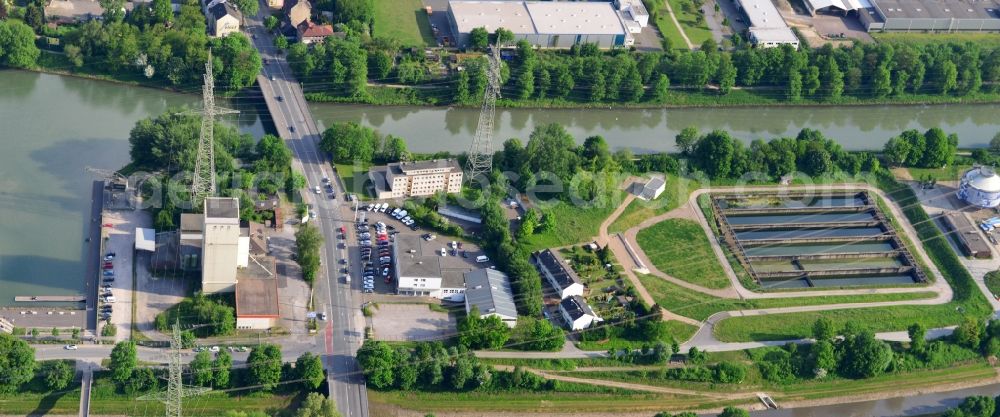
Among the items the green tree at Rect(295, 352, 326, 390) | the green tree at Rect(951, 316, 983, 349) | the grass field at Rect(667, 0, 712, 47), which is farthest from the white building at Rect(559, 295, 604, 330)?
the grass field at Rect(667, 0, 712, 47)

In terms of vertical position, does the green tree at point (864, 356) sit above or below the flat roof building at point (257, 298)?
below

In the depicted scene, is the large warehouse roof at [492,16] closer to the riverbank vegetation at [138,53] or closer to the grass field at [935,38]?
the riverbank vegetation at [138,53]

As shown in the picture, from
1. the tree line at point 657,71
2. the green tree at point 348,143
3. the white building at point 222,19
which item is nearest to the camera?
the green tree at point 348,143

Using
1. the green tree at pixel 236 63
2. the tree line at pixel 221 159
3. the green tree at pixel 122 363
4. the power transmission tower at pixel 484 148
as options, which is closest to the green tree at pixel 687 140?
the power transmission tower at pixel 484 148

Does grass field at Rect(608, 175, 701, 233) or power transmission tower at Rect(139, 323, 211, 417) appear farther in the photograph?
grass field at Rect(608, 175, 701, 233)

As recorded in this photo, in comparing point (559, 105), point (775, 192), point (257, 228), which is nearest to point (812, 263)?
point (775, 192)

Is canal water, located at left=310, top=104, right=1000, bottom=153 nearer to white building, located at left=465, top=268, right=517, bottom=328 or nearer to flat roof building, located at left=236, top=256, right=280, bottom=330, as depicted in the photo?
white building, located at left=465, top=268, right=517, bottom=328

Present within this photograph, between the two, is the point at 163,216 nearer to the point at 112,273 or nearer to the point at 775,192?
the point at 112,273
